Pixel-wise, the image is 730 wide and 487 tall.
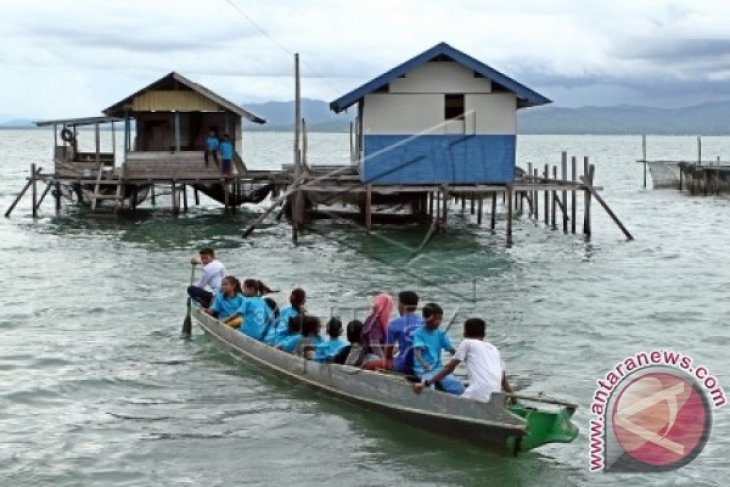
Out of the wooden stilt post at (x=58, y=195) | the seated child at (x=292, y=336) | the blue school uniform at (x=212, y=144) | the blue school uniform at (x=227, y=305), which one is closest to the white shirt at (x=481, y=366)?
the seated child at (x=292, y=336)

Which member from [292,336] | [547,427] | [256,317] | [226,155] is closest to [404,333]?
[547,427]

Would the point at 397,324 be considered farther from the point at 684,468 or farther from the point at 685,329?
the point at 685,329

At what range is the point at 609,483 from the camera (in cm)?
1211

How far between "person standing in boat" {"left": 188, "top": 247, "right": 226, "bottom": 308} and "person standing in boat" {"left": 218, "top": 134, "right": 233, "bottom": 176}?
725 inches

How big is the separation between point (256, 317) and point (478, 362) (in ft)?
17.9

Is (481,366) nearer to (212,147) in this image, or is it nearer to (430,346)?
(430,346)

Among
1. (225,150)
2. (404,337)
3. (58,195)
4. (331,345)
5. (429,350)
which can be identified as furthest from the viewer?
(58,195)

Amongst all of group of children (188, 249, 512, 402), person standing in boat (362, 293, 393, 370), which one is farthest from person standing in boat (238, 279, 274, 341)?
person standing in boat (362, 293, 393, 370)

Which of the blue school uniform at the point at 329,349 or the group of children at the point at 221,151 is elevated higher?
the group of children at the point at 221,151

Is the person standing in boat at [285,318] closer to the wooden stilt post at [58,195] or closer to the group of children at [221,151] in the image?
the group of children at [221,151]

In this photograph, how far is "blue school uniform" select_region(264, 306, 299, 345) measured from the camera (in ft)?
52.0

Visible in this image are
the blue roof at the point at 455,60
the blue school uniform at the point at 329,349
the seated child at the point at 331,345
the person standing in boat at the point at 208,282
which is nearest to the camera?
the seated child at the point at 331,345

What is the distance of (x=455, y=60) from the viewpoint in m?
30.0

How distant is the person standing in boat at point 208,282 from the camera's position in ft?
61.1
